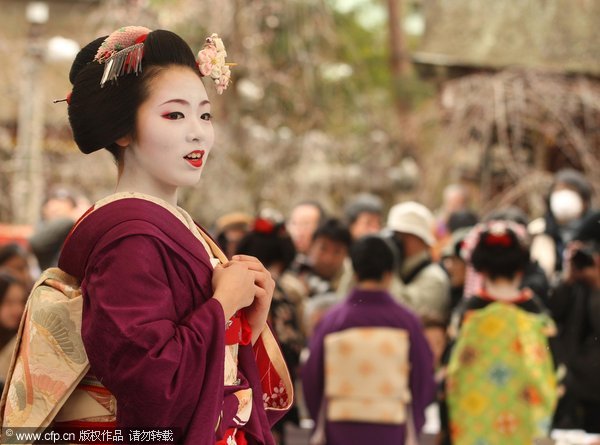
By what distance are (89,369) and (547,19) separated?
1220 cm

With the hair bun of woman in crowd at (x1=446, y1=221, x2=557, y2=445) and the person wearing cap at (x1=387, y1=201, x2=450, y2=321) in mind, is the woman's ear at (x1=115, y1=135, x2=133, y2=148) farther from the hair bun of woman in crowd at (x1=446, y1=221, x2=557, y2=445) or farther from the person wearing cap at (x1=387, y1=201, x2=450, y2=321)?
the person wearing cap at (x1=387, y1=201, x2=450, y2=321)

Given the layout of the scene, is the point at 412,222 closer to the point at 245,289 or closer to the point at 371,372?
the point at 371,372

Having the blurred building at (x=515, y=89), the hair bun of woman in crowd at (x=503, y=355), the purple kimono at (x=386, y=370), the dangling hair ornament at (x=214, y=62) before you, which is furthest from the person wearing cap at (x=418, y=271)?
the dangling hair ornament at (x=214, y=62)

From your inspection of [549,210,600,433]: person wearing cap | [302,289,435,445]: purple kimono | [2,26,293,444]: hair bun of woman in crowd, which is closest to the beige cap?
[549,210,600,433]: person wearing cap

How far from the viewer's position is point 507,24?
552 inches

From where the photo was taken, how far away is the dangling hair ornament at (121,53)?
2.37 m

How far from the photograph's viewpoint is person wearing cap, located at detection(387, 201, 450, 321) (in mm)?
6721

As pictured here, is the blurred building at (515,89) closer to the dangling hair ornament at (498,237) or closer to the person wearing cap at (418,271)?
the person wearing cap at (418,271)

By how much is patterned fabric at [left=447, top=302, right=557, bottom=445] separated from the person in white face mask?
140 centimetres

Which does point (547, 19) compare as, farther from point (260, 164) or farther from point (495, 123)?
point (260, 164)

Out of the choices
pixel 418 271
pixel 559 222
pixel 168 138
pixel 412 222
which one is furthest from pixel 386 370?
pixel 168 138

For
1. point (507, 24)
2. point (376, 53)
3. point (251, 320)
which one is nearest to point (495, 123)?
point (507, 24)

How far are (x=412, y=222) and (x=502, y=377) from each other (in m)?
1.80

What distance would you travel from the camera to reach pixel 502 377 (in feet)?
18.0
